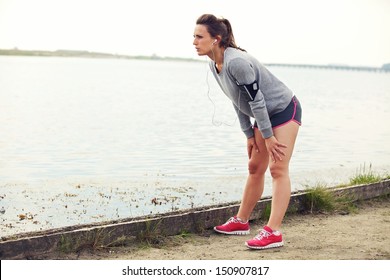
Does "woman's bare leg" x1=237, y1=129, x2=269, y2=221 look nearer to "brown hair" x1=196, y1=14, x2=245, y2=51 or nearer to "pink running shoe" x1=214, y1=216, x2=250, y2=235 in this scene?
"pink running shoe" x1=214, y1=216, x2=250, y2=235

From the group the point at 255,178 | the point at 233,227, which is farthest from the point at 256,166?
the point at 233,227

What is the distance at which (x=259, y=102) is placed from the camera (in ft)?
16.1

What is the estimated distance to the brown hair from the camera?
16.3 ft

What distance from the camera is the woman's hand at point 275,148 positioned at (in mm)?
5016

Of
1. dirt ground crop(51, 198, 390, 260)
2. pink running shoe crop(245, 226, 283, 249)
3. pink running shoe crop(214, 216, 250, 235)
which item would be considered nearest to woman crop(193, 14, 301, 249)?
pink running shoe crop(245, 226, 283, 249)

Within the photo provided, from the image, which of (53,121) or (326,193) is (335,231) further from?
(53,121)

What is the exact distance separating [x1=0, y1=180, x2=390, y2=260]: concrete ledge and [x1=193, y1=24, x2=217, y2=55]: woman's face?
4.50 ft

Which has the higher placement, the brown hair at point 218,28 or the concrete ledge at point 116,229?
the brown hair at point 218,28

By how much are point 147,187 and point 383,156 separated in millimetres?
7537

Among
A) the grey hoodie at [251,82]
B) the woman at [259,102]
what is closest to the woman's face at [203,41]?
the woman at [259,102]

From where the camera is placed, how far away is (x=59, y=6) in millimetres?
79688

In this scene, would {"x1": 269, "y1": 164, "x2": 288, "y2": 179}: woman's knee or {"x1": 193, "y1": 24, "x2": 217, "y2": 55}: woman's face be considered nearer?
{"x1": 193, "y1": 24, "x2": 217, "y2": 55}: woman's face

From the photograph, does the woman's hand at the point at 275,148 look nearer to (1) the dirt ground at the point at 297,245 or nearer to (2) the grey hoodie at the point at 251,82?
(2) the grey hoodie at the point at 251,82

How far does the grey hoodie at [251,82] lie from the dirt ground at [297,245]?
0.90 metres
